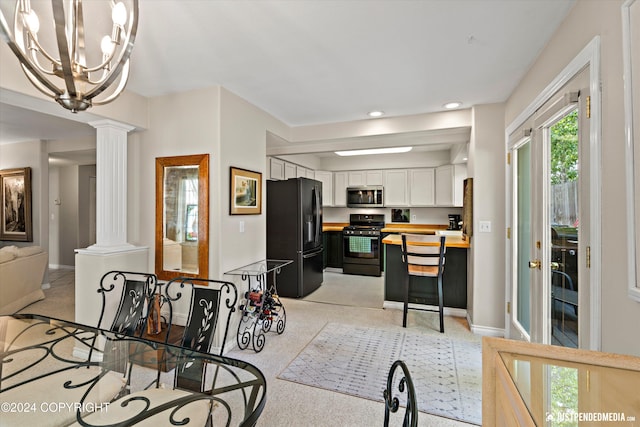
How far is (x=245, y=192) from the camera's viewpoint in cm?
304

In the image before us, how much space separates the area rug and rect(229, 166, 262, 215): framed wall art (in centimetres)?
152

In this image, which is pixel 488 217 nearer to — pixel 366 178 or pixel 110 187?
pixel 366 178

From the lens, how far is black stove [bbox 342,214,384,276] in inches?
230

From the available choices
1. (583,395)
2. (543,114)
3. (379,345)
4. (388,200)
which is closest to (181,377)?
(583,395)

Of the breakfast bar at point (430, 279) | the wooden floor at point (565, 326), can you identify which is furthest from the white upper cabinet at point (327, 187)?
the wooden floor at point (565, 326)

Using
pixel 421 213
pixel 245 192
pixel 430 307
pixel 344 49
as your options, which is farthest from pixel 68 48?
pixel 421 213

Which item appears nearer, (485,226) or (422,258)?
(485,226)

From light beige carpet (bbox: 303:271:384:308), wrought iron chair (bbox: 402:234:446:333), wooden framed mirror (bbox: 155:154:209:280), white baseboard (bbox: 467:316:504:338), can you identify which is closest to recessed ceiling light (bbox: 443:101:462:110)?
wrought iron chair (bbox: 402:234:446:333)

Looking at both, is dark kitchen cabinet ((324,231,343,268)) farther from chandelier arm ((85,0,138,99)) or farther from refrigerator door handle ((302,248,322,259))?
chandelier arm ((85,0,138,99))

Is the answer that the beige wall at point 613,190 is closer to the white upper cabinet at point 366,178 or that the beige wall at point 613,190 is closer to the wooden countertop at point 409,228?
the wooden countertop at point 409,228

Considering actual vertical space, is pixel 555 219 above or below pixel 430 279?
above

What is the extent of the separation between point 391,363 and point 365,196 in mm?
4128

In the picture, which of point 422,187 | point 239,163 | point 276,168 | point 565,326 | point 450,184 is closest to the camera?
point 565,326

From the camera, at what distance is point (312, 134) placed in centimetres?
400
